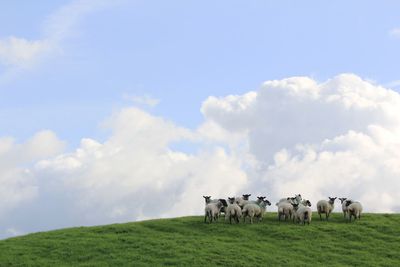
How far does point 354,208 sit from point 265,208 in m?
7.12

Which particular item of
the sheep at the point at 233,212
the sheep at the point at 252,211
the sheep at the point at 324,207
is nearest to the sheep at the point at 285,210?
the sheep at the point at 252,211

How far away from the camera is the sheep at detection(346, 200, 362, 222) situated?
49.2 meters

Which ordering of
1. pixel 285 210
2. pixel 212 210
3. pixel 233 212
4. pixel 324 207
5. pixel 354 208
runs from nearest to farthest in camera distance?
pixel 233 212 < pixel 212 210 < pixel 285 210 < pixel 354 208 < pixel 324 207

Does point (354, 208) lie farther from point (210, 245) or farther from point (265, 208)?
point (210, 245)

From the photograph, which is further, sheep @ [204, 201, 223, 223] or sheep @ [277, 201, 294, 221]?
sheep @ [277, 201, 294, 221]

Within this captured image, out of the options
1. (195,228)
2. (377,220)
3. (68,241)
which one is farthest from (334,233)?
(68,241)

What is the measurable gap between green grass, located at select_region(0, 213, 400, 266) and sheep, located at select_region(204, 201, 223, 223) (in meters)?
0.95

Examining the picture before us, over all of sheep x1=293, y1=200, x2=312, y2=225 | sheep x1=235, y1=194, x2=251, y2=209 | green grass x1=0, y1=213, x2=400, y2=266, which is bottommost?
green grass x1=0, y1=213, x2=400, y2=266

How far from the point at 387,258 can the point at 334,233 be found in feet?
15.8

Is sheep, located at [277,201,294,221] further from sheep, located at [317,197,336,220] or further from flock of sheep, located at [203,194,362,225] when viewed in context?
sheep, located at [317,197,336,220]

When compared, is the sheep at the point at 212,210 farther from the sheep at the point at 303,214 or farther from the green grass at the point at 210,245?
the sheep at the point at 303,214

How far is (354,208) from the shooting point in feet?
162

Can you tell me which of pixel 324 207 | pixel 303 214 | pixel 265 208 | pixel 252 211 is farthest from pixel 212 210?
pixel 324 207

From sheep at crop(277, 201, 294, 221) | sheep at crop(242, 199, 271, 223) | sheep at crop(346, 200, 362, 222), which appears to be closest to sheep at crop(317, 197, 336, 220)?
sheep at crop(346, 200, 362, 222)
